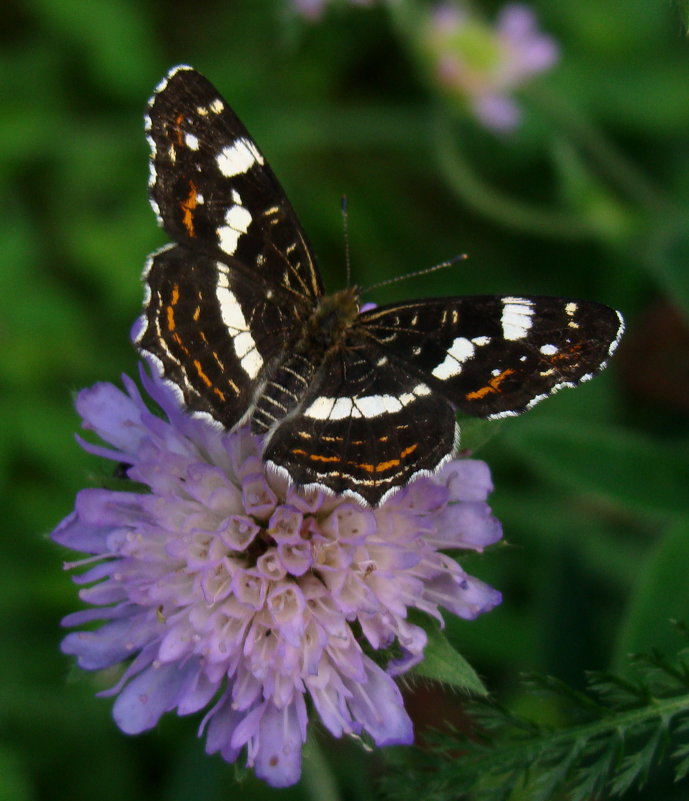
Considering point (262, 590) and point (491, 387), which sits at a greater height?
point (491, 387)

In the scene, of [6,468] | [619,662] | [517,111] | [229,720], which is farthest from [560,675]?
[517,111]

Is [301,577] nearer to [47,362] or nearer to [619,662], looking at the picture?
[619,662]

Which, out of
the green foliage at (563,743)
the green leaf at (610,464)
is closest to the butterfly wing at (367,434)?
the green foliage at (563,743)


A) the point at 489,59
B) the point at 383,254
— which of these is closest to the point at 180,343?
the point at 383,254

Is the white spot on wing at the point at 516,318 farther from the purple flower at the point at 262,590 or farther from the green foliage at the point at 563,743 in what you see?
the green foliage at the point at 563,743

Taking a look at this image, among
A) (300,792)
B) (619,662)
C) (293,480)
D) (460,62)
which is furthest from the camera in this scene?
(460,62)

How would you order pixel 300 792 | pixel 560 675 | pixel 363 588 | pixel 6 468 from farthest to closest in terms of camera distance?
pixel 6 468
pixel 300 792
pixel 560 675
pixel 363 588

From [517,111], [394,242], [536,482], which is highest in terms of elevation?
[517,111]

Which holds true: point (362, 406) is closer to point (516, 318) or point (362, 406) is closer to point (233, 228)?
point (516, 318)
